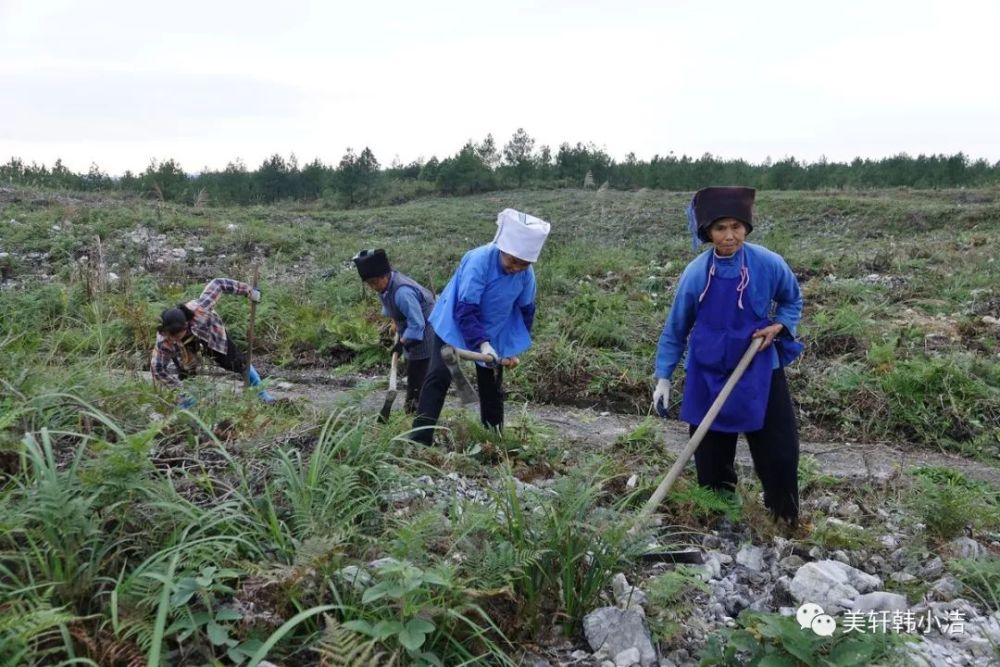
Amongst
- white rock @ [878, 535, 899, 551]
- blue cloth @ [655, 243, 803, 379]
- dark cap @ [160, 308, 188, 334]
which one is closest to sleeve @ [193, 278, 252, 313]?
dark cap @ [160, 308, 188, 334]

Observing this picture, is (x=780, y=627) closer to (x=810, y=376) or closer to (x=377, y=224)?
(x=810, y=376)

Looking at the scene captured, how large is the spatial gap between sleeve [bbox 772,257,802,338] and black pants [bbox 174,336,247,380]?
3741mm

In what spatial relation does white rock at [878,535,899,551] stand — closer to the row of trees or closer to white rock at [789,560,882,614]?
white rock at [789,560,882,614]

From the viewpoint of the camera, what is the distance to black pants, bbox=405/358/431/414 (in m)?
4.67

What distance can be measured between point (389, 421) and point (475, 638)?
1.71 m

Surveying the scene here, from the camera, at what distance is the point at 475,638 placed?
76.4 inches

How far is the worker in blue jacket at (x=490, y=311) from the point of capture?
143 inches

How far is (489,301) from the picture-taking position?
152 inches

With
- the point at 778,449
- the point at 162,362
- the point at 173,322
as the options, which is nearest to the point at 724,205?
the point at 778,449

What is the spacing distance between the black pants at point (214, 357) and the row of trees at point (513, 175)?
1883cm

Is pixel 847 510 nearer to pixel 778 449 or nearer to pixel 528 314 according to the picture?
pixel 778 449

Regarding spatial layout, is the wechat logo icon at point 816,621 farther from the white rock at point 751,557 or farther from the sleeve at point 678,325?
the sleeve at point 678,325

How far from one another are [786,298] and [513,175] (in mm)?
25203

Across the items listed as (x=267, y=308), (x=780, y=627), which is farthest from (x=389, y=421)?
(x=267, y=308)
